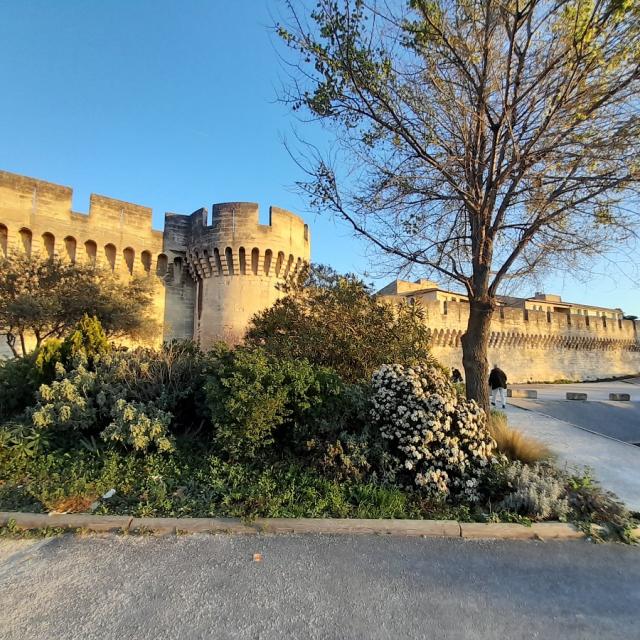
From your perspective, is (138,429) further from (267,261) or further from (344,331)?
(267,261)

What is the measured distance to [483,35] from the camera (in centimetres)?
641

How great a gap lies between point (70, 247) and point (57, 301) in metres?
4.35

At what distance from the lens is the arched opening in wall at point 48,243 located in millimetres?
17984

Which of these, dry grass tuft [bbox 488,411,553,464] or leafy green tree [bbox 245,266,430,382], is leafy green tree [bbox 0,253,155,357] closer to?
leafy green tree [bbox 245,266,430,382]

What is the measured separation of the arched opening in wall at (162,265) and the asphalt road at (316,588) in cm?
1949

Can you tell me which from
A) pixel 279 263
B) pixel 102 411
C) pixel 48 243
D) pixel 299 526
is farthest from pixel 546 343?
pixel 48 243

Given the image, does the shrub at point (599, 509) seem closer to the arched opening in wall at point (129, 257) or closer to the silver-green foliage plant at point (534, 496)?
the silver-green foliage plant at point (534, 496)

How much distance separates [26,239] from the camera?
1773cm

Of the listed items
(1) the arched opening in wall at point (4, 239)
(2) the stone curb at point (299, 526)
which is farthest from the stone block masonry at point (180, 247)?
(2) the stone curb at point (299, 526)

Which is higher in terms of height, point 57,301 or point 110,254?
point 110,254

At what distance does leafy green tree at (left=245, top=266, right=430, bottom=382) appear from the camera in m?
7.62

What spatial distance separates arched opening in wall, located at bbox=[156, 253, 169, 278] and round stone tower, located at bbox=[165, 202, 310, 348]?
543 mm

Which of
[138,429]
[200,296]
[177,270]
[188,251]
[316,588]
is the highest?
[188,251]

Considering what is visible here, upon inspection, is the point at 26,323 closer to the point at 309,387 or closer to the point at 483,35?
the point at 309,387
